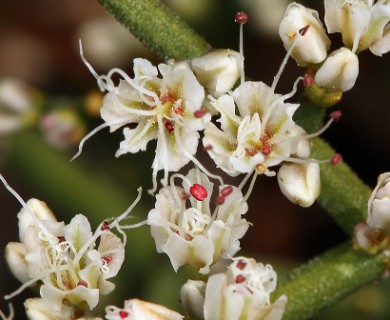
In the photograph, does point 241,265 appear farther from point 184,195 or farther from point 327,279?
point 327,279


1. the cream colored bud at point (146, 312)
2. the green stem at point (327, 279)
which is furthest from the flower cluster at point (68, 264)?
the green stem at point (327, 279)

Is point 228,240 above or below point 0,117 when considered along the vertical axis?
above

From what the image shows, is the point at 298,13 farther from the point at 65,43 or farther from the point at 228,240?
the point at 65,43

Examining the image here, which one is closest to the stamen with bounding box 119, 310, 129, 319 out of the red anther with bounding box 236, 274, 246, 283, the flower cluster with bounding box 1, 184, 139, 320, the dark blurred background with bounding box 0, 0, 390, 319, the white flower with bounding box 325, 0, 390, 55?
the flower cluster with bounding box 1, 184, 139, 320

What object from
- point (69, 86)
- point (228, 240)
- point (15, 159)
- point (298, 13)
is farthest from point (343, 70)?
point (69, 86)

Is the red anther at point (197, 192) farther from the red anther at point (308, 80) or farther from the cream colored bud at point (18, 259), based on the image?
the cream colored bud at point (18, 259)

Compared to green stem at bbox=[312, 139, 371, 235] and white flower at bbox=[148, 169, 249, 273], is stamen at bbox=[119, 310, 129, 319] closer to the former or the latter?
white flower at bbox=[148, 169, 249, 273]

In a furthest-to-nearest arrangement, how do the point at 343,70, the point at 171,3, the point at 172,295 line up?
1. the point at 171,3
2. the point at 172,295
3. the point at 343,70
